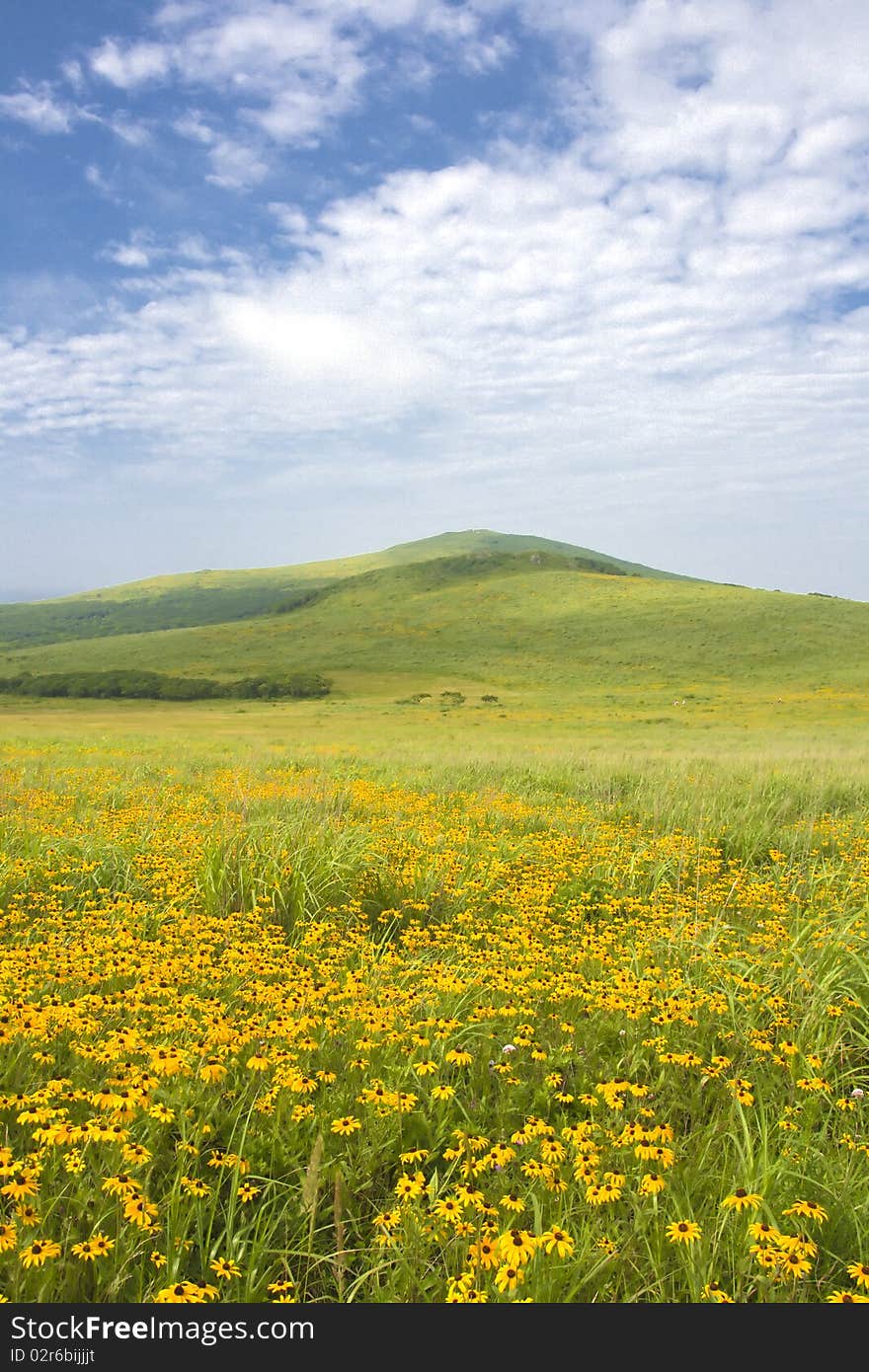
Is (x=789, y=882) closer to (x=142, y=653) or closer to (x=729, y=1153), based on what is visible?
(x=729, y=1153)

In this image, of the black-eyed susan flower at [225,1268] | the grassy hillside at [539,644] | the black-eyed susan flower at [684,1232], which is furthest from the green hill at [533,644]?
the black-eyed susan flower at [225,1268]

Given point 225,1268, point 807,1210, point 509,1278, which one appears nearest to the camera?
point 509,1278

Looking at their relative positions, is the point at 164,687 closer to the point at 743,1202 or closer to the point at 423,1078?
the point at 423,1078

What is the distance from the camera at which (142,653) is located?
115875mm

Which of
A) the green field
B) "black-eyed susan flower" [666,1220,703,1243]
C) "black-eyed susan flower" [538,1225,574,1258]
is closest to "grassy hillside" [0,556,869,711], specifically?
the green field

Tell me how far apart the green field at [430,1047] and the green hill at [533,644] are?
54952 mm

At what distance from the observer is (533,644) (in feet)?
330

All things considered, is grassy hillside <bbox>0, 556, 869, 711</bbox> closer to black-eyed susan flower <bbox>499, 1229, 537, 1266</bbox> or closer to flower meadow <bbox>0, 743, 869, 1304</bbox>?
flower meadow <bbox>0, 743, 869, 1304</bbox>

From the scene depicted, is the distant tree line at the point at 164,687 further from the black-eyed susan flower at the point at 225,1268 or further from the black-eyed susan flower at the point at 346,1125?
the black-eyed susan flower at the point at 225,1268

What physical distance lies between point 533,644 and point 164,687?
150 feet

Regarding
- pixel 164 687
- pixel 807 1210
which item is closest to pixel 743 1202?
pixel 807 1210

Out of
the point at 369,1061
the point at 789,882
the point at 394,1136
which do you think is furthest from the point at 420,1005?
the point at 789,882

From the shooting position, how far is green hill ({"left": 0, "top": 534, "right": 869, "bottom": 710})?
77.6 meters
